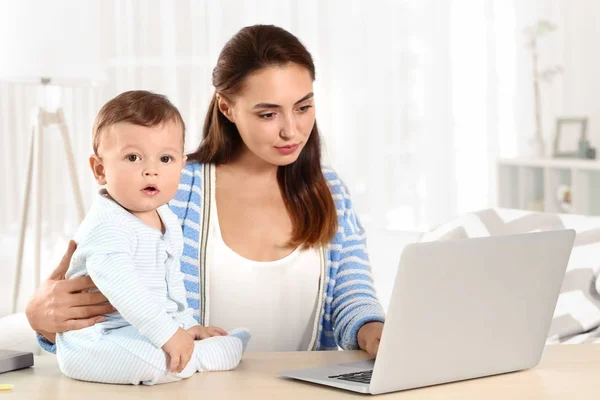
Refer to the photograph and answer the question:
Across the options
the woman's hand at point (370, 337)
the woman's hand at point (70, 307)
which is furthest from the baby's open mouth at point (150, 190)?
the woman's hand at point (370, 337)

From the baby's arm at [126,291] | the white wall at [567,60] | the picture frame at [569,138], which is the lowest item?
the baby's arm at [126,291]

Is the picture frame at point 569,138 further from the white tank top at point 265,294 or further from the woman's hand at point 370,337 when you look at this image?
the woman's hand at point 370,337

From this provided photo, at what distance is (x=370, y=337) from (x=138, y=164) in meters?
0.54

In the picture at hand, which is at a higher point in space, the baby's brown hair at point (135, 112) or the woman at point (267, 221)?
the baby's brown hair at point (135, 112)

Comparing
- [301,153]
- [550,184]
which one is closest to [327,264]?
[301,153]

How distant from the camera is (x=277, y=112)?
1692 mm

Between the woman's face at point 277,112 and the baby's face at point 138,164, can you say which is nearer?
the baby's face at point 138,164

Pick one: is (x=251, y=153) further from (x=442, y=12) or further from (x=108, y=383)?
(x=442, y=12)

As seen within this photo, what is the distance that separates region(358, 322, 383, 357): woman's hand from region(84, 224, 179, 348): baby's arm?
0.42 m

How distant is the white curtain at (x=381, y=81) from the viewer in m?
4.41

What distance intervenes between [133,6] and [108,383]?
3.59m

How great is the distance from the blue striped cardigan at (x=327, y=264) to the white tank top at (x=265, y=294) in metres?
0.02

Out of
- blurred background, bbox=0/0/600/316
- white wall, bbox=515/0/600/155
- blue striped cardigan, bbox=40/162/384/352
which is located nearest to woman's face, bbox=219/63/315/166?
blue striped cardigan, bbox=40/162/384/352

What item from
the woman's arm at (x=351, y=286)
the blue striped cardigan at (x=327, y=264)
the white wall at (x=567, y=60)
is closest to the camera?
the woman's arm at (x=351, y=286)
